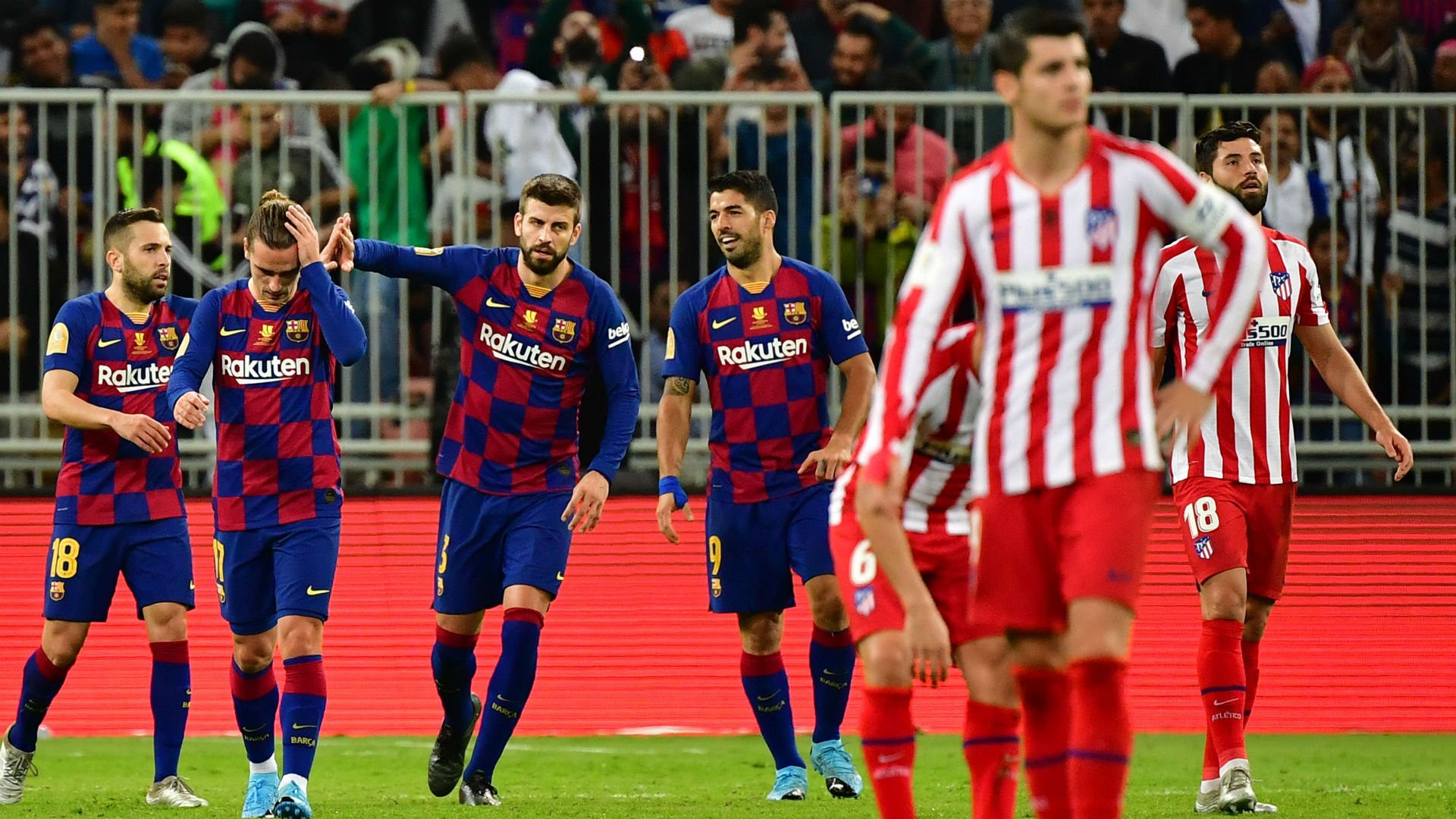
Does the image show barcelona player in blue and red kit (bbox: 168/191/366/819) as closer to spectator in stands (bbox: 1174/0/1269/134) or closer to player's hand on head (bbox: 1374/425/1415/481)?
player's hand on head (bbox: 1374/425/1415/481)

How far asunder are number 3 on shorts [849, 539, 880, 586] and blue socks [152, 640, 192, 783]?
3.33 metres

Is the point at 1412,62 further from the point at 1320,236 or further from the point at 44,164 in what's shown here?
the point at 44,164

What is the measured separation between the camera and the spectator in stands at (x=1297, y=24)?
12953 millimetres

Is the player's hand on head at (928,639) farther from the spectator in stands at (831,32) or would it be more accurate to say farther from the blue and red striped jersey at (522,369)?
the spectator in stands at (831,32)

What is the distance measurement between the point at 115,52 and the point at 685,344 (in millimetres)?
6603

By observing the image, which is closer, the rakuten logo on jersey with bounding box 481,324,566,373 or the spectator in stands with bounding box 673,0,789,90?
the rakuten logo on jersey with bounding box 481,324,566,373

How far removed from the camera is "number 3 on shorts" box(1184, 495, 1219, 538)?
281 inches

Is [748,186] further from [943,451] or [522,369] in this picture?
[943,451]

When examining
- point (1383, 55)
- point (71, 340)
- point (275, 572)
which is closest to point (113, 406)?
point (71, 340)

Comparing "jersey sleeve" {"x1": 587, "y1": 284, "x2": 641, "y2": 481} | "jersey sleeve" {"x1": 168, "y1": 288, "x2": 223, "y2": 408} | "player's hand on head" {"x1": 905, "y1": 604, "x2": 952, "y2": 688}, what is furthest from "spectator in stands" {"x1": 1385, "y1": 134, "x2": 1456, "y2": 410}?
"player's hand on head" {"x1": 905, "y1": 604, "x2": 952, "y2": 688}

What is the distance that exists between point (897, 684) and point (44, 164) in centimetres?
748

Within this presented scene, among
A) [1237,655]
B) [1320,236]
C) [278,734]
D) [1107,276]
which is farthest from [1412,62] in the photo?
[1107,276]

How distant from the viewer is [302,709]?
6.96 meters

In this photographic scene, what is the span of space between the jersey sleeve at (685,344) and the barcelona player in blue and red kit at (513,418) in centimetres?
19
